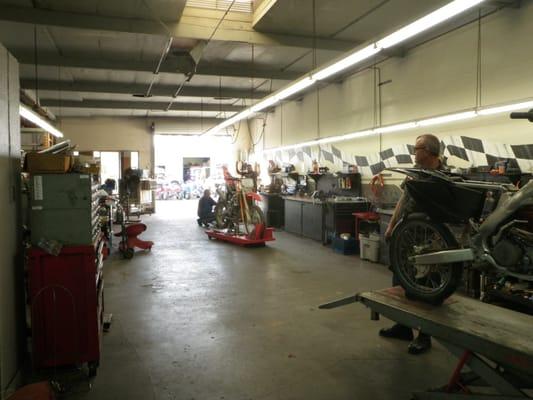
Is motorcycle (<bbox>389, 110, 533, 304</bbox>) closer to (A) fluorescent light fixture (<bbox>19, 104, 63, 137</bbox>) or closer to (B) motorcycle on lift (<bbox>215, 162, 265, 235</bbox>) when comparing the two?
(A) fluorescent light fixture (<bbox>19, 104, 63, 137</bbox>)

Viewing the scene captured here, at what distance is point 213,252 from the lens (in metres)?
7.34

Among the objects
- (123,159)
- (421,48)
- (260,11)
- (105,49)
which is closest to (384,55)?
(421,48)

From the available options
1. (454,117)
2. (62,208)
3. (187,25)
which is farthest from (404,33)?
(187,25)

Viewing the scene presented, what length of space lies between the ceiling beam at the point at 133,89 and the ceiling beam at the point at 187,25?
14.0 ft

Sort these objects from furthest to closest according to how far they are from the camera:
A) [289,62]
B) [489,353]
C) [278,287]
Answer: [289,62]
[278,287]
[489,353]

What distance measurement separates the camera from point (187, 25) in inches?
222

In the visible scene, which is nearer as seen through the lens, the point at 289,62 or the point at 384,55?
the point at 384,55

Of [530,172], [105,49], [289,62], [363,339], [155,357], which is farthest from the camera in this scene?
[289,62]

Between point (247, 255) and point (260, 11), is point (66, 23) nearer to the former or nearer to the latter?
point (260, 11)

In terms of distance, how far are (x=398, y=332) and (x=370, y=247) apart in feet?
9.90

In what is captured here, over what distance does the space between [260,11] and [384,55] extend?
2533mm

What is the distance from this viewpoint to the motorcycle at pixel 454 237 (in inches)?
97.0

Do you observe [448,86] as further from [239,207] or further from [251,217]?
[239,207]

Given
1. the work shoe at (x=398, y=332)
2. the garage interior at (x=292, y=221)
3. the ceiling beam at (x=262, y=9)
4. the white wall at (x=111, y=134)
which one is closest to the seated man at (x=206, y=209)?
the garage interior at (x=292, y=221)
